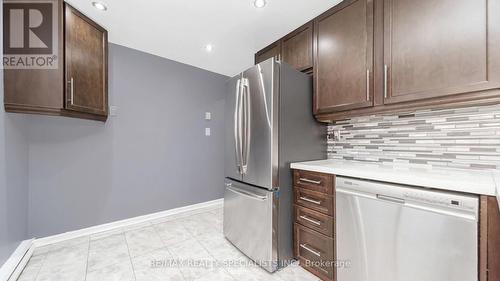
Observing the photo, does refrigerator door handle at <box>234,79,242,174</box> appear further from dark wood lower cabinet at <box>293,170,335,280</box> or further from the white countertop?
the white countertop

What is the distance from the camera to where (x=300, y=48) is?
2.01m

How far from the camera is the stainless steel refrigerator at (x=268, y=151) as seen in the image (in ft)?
5.34

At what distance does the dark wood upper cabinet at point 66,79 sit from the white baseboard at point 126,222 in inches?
51.7

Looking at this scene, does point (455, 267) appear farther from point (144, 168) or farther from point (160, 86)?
point (160, 86)

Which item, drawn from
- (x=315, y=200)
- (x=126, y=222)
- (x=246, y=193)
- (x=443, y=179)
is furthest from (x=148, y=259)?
(x=443, y=179)

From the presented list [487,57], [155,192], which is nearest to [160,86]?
[155,192]

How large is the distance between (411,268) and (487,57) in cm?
121

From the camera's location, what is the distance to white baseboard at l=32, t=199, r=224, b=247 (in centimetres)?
206

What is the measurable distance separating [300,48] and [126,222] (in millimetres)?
2909

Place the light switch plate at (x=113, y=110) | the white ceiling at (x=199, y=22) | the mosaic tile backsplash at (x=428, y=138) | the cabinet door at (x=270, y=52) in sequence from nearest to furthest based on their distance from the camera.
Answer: the mosaic tile backsplash at (x=428, y=138) < the white ceiling at (x=199, y=22) < the cabinet door at (x=270, y=52) < the light switch plate at (x=113, y=110)

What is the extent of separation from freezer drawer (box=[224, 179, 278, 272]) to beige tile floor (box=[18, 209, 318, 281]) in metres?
0.10

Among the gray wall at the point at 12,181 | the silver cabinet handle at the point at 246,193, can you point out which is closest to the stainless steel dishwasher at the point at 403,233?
the silver cabinet handle at the point at 246,193

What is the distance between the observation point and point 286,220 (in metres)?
1.71

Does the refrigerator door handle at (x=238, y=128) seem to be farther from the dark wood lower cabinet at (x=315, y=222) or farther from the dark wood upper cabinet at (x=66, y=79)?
the dark wood upper cabinet at (x=66, y=79)
